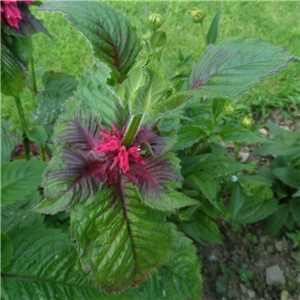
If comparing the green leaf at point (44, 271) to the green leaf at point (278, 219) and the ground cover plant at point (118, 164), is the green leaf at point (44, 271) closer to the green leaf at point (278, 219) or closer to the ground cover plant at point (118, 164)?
the ground cover plant at point (118, 164)

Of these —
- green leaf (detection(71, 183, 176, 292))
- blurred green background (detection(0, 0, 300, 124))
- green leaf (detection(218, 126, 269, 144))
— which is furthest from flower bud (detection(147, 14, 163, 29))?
blurred green background (detection(0, 0, 300, 124))

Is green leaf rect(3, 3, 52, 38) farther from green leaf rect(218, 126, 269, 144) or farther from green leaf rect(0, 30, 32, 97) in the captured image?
green leaf rect(218, 126, 269, 144)

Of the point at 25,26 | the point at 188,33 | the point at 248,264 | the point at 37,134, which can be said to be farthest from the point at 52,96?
the point at 188,33

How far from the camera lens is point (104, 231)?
80 cm

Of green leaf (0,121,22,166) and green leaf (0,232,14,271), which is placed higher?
green leaf (0,121,22,166)

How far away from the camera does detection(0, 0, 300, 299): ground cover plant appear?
612 mm

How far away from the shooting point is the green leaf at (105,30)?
1.98 ft

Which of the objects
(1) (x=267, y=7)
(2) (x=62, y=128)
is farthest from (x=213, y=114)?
(1) (x=267, y=7)

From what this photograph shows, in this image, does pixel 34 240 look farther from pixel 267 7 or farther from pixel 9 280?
pixel 267 7

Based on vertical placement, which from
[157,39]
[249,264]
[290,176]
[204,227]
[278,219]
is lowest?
[249,264]

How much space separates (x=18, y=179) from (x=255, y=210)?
108cm

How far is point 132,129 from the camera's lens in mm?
748

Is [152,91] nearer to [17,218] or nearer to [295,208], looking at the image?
[17,218]

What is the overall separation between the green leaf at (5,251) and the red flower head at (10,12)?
70 centimetres
